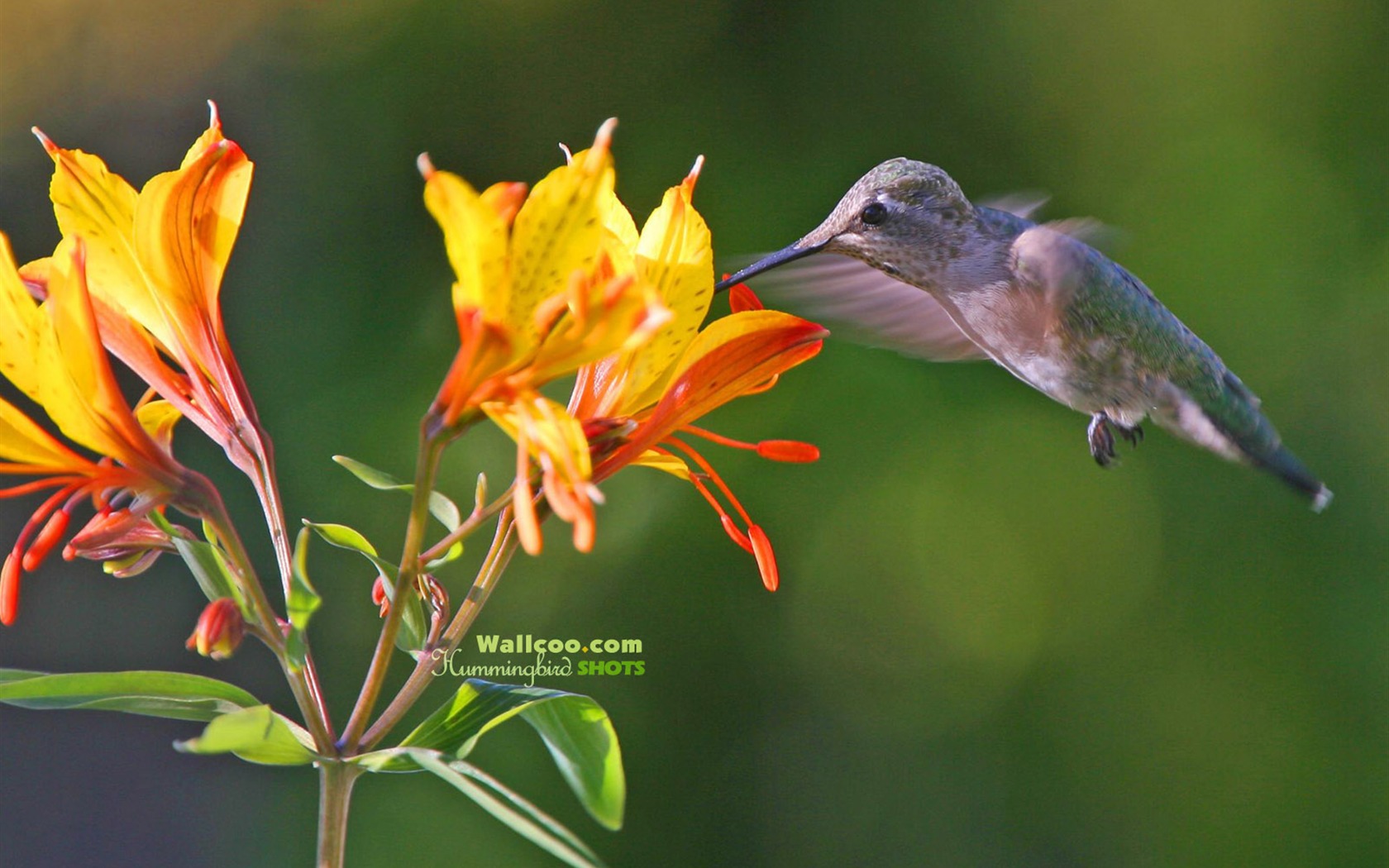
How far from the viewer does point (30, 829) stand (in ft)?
7.90

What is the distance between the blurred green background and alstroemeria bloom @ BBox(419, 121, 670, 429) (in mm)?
1629

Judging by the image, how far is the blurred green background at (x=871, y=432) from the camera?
2379 millimetres

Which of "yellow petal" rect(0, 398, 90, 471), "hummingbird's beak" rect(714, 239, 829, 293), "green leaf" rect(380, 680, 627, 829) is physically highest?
"hummingbird's beak" rect(714, 239, 829, 293)

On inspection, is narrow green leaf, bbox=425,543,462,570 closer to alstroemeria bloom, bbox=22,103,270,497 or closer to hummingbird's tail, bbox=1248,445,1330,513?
alstroemeria bloom, bbox=22,103,270,497

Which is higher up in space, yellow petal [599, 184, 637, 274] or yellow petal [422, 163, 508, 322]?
yellow petal [599, 184, 637, 274]

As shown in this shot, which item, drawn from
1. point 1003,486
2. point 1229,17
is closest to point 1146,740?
point 1003,486

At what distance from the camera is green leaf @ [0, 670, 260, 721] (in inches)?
25.8

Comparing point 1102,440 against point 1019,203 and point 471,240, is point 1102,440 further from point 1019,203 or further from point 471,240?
point 471,240

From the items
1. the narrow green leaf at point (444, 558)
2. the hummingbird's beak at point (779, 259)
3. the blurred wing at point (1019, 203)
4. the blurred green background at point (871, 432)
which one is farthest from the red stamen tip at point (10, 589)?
the blurred green background at point (871, 432)

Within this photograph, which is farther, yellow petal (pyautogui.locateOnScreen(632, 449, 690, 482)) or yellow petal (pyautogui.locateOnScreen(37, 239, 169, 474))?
yellow petal (pyautogui.locateOnScreen(632, 449, 690, 482))

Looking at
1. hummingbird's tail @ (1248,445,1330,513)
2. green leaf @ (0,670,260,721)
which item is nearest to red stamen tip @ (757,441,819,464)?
green leaf @ (0,670,260,721)

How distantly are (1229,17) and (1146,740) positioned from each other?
4.66ft

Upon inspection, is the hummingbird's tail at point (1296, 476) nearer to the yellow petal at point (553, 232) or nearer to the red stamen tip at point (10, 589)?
the yellow petal at point (553, 232)

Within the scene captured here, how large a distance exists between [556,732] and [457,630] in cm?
10
